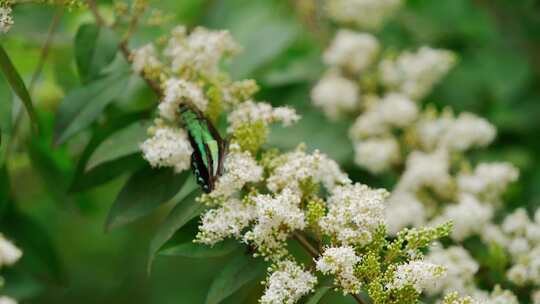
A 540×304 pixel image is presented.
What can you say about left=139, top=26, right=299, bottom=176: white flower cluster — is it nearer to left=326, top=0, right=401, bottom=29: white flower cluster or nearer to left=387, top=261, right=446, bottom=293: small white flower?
left=387, top=261, right=446, bottom=293: small white flower

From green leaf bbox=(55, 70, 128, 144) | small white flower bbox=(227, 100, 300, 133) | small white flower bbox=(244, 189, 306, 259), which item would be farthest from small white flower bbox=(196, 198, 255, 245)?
green leaf bbox=(55, 70, 128, 144)

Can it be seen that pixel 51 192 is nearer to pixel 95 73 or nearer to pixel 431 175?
pixel 95 73

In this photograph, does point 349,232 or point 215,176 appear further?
point 215,176

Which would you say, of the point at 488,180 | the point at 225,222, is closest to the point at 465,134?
the point at 488,180

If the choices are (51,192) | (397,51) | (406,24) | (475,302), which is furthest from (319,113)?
(475,302)

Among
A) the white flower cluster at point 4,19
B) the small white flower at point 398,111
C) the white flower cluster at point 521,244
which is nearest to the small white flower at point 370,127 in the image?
the small white flower at point 398,111

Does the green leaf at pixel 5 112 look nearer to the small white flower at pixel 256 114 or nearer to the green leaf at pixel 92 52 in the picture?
the green leaf at pixel 92 52
